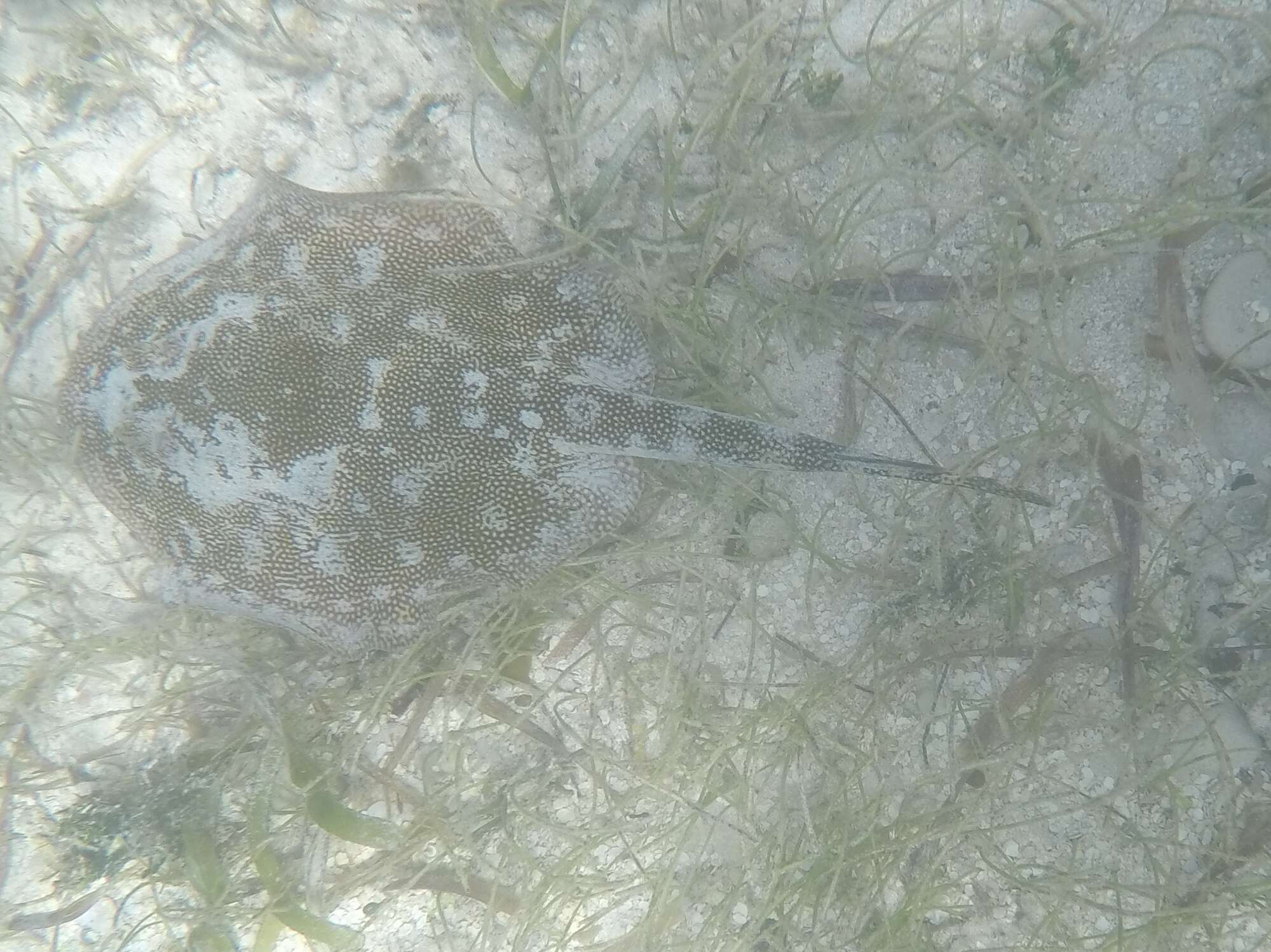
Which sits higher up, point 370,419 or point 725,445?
point 370,419

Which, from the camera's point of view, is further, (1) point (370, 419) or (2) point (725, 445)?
(2) point (725, 445)

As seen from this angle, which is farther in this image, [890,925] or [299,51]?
[299,51]

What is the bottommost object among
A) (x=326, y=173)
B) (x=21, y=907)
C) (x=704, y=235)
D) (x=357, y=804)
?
(x=21, y=907)

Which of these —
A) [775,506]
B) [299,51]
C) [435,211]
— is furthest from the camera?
[299,51]

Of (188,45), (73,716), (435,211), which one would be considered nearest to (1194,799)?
(435,211)

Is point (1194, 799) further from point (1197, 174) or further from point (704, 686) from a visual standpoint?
point (1197, 174)
